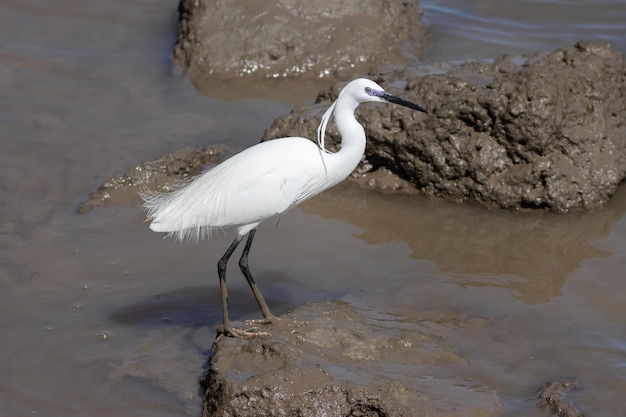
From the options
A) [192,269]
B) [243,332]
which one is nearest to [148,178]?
[192,269]

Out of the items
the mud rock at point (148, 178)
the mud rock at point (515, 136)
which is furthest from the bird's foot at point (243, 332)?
the mud rock at point (515, 136)

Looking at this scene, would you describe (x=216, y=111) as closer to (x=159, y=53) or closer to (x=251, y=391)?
(x=159, y=53)

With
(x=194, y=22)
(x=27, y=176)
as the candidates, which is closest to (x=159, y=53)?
(x=194, y=22)

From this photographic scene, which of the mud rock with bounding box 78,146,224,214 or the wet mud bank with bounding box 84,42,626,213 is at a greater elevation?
the wet mud bank with bounding box 84,42,626,213

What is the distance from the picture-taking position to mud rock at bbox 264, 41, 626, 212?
7297 millimetres

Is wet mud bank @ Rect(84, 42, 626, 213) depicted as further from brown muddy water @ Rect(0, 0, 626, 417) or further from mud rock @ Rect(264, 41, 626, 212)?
brown muddy water @ Rect(0, 0, 626, 417)

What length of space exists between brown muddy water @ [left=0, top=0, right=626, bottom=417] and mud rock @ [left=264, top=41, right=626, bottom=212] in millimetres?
196

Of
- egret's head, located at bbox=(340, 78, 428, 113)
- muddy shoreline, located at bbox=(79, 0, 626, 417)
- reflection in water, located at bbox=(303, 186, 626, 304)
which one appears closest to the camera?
egret's head, located at bbox=(340, 78, 428, 113)

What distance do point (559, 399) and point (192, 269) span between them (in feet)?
9.36

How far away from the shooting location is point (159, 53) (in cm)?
1066

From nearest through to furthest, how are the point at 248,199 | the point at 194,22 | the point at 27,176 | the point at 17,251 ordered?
1. the point at 248,199
2. the point at 17,251
3. the point at 27,176
4. the point at 194,22

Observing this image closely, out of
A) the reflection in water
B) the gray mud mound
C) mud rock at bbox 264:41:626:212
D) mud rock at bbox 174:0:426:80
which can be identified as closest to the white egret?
the gray mud mound

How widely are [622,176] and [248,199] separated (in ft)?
11.5

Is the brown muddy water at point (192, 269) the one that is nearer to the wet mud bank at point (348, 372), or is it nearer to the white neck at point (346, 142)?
the wet mud bank at point (348, 372)
